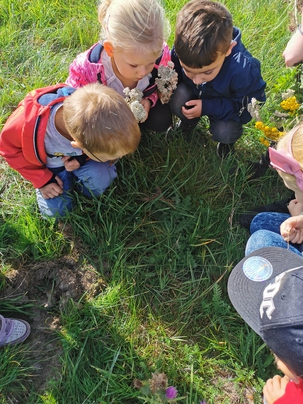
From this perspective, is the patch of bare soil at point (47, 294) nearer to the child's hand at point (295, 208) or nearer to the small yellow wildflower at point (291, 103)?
the child's hand at point (295, 208)

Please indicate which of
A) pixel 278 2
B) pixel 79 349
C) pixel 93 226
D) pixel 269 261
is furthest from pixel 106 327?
pixel 278 2

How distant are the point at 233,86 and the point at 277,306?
4.36 feet

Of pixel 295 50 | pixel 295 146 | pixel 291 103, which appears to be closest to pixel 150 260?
pixel 295 146

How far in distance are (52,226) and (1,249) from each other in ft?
1.02

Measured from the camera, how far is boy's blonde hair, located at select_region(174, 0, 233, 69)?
1.91 metres

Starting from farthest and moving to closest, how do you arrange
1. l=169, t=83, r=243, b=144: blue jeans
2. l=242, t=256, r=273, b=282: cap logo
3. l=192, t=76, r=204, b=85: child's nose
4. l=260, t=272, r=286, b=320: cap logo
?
l=169, t=83, r=243, b=144: blue jeans
l=192, t=76, r=204, b=85: child's nose
l=242, t=256, r=273, b=282: cap logo
l=260, t=272, r=286, b=320: cap logo

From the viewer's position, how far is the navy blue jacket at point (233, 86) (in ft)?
7.04

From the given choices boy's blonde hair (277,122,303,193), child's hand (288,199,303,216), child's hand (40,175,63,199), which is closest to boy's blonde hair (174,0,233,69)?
boy's blonde hair (277,122,303,193)

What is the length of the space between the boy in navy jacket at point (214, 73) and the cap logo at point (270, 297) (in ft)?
3.82

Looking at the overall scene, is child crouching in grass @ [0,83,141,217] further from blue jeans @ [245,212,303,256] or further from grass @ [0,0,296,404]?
blue jeans @ [245,212,303,256]

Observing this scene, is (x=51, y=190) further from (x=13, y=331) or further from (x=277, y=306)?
(x=277, y=306)

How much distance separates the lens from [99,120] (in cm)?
175

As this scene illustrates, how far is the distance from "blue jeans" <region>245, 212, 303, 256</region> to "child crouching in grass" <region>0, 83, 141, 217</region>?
2.64 feet

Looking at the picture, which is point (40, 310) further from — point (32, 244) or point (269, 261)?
point (269, 261)
